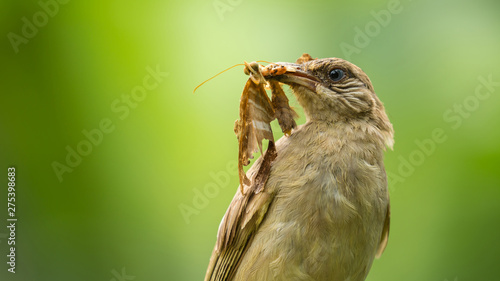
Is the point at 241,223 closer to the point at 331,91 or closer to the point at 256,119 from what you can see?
the point at 256,119

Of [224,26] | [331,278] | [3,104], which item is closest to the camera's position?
[331,278]

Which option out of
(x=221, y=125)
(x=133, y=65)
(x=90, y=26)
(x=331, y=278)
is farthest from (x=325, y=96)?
(x=90, y=26)

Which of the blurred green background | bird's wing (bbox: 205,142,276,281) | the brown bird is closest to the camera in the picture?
the brown bird

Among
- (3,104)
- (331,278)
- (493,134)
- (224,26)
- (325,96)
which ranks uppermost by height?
(224,26)

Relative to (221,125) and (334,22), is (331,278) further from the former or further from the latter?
(334,22)

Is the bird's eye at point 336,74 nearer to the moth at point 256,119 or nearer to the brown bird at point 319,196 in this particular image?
the brown bird at point 319,196

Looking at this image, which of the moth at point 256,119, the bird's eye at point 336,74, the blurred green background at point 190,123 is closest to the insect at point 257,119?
the moth at point 256,119

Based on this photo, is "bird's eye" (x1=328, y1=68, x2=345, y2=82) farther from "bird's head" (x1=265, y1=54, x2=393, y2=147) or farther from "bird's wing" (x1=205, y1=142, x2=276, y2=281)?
"bird's wing" (x1=205, y1=142, x2=276, y2=281)

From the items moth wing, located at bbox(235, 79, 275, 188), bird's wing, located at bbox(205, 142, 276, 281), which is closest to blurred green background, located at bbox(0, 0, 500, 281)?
bird's wing, located at bbox(205, 142, 276, 281)
